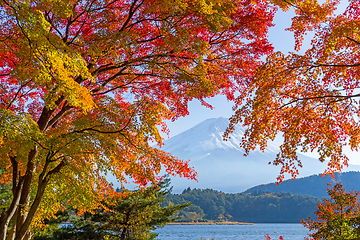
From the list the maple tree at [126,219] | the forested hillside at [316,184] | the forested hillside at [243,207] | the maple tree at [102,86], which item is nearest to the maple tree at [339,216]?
the maple tree at [102,86]

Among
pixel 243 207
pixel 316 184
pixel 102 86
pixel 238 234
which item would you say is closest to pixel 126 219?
pixel 102 86

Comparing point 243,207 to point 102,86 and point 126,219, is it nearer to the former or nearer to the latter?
point 126,219

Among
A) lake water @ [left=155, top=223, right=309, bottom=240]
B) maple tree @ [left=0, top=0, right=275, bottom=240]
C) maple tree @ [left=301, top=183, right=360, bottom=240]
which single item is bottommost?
lake water @ [left=155, top=223, right=309, bottom=240]

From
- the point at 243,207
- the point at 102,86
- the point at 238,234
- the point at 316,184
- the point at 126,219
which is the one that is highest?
the point at 102,86

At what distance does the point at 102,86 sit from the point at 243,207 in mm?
103413

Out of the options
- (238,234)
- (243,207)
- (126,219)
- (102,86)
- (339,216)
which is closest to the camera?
(102,86)

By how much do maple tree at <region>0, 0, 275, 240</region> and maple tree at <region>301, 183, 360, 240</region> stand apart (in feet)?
12.1

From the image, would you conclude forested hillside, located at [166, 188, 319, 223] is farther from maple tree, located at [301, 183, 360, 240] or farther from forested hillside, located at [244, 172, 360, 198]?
maple tree, located at [301, 183, 360, 240]

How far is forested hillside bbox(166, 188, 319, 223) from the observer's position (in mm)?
85688

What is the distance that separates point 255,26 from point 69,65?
3998 mm

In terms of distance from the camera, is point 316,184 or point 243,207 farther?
point 316,184

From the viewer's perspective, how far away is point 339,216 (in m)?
6.37

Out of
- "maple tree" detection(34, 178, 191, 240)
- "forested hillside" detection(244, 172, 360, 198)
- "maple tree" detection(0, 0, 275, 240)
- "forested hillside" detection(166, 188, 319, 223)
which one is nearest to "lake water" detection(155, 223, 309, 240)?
→ "forested hillside" detection(166, 188, 319, 223)

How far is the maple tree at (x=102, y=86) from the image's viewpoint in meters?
3.69
